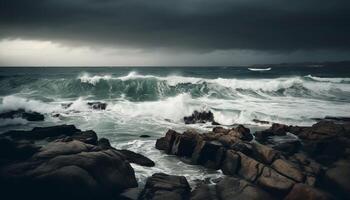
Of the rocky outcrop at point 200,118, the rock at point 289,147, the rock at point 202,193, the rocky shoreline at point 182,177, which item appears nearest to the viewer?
the rocky shoreline at point 182,177

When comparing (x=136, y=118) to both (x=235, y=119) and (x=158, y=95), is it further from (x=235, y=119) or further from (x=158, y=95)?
(x=158, y=95)

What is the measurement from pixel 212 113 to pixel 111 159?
1049cm

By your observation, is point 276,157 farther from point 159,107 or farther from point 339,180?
→ point 159,107

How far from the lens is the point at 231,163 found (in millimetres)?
9289

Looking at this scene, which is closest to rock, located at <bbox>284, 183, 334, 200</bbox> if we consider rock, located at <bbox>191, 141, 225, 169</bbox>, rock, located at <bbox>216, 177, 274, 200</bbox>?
rock, located at <bbox>216, 177, 274, 200</bbox>

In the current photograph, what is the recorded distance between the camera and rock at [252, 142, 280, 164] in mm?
9125

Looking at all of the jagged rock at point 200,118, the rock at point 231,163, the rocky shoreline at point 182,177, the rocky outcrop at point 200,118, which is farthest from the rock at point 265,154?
the jagged rock at point 200,118

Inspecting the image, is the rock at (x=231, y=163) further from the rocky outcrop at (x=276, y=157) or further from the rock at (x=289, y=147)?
the rock at (x=289, y=147)

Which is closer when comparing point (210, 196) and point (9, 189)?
point (9, 189)

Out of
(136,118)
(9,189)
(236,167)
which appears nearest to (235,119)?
(136,118)

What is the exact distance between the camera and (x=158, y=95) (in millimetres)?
30547

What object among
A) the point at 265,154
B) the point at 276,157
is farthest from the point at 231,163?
the point at 276,157

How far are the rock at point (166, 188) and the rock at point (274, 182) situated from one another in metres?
1.91

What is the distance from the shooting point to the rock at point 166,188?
284 inches
